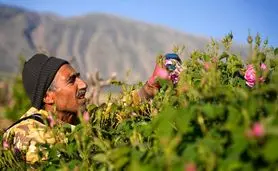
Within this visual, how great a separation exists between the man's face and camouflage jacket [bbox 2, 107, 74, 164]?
0.21 m

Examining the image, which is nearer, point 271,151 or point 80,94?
point 271,151

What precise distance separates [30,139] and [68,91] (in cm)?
106

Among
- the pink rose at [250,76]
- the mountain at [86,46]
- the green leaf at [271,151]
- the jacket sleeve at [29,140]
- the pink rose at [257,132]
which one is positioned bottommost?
the jacket sleeve at [29,140]

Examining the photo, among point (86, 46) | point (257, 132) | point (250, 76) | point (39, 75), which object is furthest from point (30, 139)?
point (86, 46)

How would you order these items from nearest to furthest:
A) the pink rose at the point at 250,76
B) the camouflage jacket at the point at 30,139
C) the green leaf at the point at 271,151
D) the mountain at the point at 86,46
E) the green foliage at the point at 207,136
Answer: the green leaf at the point at 271,151 → the green foliage at the point at 207,136 → the camouflage jacket at the point at 30,139 → the pink rose at the point at 250,76 → the mountain at the point at 86,46

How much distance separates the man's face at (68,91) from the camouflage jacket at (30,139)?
0.70 feet

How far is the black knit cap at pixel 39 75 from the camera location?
371cm

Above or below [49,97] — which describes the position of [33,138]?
below

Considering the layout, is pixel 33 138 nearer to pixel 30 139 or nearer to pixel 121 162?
pixel 30 139

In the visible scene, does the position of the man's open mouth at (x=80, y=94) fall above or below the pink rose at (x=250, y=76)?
below

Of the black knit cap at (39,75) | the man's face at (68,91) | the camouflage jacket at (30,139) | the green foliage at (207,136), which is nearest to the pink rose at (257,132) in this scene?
the green foliage at (207,136)

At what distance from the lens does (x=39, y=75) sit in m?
3.73

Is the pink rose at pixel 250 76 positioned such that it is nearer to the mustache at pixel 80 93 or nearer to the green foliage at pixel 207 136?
the green foliage at pixel 207 136

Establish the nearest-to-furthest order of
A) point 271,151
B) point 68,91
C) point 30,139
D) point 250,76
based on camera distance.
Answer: point 271,151 < point 250,76 < point 30,139 < point 68,91
